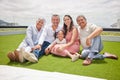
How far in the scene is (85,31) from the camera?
287 centimetres

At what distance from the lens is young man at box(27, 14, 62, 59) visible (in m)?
3.13

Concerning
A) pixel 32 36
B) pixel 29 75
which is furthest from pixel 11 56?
pixel 29 75

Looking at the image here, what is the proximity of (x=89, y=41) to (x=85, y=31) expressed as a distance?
0.51ft

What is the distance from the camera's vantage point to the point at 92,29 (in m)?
2.82

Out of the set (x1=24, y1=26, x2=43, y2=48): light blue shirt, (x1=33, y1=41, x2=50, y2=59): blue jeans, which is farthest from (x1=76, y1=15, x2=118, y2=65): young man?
(x1=24, y1=26, x2=43, y2=48): light blue shirt

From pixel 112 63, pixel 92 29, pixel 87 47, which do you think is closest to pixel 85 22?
pixel 92 29

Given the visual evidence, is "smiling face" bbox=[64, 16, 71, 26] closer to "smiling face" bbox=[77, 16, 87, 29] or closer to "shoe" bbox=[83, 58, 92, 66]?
"smiling face" bbox=[77, 16, 87, 29]

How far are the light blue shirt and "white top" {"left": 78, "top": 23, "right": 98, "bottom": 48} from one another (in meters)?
0.74

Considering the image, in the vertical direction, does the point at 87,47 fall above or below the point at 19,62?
above

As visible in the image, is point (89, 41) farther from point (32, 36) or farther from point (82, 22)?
point (32, 36)

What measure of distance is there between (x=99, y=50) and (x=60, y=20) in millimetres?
743

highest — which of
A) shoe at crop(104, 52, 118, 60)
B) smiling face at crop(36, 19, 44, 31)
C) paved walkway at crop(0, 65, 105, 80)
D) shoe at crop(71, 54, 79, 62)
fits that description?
smiling face at crop(36, 19, 44, 31)

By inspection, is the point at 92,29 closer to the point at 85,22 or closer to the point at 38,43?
the point at 85,22

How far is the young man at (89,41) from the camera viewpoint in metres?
2.79
